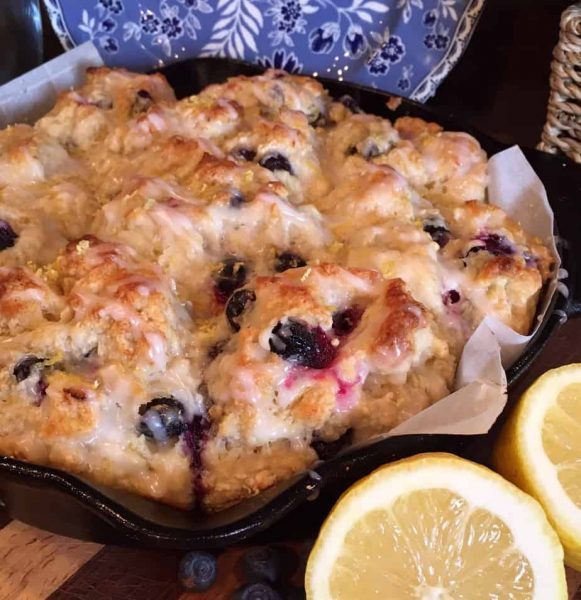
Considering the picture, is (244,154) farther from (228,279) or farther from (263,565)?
(263,565)

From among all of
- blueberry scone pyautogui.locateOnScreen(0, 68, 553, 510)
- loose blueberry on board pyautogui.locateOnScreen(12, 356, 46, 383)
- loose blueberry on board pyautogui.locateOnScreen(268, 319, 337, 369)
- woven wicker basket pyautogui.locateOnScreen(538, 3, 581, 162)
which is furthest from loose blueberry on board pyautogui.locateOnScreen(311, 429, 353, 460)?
woven wicker basket pyautogui.locateOnScreen(538, 3, 581, 162)

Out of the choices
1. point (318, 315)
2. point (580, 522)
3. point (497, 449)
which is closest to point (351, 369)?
point (318, 315)

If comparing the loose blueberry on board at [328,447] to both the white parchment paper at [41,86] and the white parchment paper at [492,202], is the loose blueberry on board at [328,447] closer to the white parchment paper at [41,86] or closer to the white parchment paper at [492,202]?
the white parchment paper at [492,202]

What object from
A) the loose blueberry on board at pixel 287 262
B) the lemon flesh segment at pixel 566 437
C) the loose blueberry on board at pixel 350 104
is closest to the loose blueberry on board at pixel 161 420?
the loose blueberry on board at pixel 287 262

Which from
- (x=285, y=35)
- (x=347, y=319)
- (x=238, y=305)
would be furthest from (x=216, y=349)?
(x=285, y=35)

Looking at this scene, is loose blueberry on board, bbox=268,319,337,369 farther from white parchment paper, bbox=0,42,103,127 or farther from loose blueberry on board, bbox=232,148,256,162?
white parchment paper, bbox=0,42,103,127

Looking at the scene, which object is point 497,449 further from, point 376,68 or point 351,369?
point 376,68
